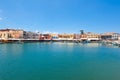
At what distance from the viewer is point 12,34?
111 m

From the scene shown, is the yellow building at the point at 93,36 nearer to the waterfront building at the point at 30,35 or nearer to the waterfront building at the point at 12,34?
the waterfront building at the point at 30,35

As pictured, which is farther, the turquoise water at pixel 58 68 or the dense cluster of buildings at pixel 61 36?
the dense cluster of buildings at pixel 61 36

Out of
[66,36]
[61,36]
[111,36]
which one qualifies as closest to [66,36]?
[66,36]

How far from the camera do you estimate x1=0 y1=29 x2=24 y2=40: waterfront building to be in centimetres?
10800

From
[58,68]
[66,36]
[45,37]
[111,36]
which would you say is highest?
[66,36]

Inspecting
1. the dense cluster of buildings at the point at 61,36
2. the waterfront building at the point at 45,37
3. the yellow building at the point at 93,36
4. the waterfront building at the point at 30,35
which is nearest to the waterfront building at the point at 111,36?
the dense cluster of buildings at the point at 61,36

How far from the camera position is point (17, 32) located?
112625 mm

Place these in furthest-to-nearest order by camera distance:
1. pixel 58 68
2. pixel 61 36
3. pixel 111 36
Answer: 1. pixel 61 36
2. pixel 111 36
3. pixel 58 68

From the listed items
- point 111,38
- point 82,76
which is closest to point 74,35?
point 111,38

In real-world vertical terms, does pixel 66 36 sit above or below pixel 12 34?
below

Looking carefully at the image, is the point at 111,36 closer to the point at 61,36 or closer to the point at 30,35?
the point at 61,36

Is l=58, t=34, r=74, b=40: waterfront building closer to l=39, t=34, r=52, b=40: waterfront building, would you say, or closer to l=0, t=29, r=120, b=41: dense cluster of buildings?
l=0, t=29, r=120, b=41: dense cluster of buildings

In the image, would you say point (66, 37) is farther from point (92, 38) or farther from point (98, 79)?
point (98, 79)

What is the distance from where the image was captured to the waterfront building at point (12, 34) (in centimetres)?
10800
